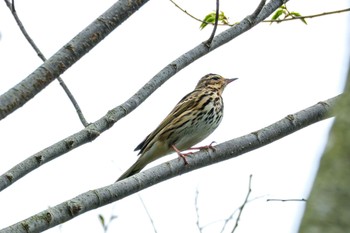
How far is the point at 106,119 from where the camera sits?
4355 millimetres

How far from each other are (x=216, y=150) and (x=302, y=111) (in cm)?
67

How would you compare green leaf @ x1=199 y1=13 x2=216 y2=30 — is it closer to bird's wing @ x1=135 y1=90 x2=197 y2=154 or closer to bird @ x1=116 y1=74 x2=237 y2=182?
bird @ x1=116 y1=74 x2=237 y2=182

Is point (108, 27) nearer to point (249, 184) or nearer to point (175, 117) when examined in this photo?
point (249, 184)

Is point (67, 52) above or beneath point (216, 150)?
above

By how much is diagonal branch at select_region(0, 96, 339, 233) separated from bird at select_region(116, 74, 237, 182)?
2.88m

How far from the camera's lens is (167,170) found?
4570 mm

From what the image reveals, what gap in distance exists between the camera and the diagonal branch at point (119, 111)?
392 centimetres

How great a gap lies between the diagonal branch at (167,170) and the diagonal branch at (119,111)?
296mm

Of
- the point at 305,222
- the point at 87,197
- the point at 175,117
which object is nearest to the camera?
the point at 305,222

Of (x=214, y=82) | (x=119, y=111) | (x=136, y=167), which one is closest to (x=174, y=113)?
(x=214, y=82)

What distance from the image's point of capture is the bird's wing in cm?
846

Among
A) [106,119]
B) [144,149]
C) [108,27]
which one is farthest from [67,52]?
A: [144,149]

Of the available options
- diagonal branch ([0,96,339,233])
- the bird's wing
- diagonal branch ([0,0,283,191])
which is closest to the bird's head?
the bird's wing

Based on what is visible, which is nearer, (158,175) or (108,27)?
(108,27)
